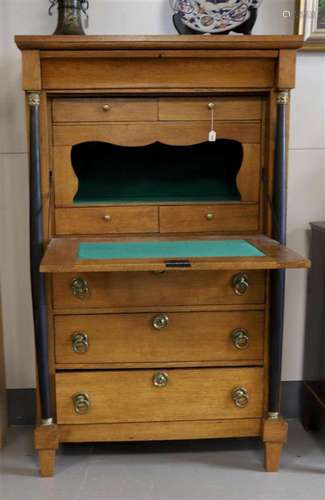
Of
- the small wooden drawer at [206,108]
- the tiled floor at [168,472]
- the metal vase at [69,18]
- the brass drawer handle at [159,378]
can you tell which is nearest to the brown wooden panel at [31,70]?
the metal vase at [69,18]

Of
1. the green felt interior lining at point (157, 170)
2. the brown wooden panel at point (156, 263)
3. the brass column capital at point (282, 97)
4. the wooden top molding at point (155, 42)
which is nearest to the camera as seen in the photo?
the brown wooden panel at point (156, 263)

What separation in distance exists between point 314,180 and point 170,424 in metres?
Answer: 1.32

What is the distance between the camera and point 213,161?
8.30 feet

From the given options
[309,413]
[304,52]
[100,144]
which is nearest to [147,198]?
[100,144]

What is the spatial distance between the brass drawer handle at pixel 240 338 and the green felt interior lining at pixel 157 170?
586mm

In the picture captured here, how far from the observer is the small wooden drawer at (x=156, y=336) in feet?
7.01

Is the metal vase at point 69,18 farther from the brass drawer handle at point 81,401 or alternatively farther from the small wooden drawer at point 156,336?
the brass drawer handle at point 81,401

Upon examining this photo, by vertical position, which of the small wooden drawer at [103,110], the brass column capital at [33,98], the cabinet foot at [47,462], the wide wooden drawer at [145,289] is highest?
the brass column capital at [33,98]

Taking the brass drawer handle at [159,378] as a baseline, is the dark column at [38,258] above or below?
above

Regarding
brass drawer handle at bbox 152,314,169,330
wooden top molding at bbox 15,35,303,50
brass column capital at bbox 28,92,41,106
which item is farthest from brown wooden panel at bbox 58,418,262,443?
wooden top molding at bbox 15,35,303,50

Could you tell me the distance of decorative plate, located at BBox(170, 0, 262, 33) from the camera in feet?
7.00

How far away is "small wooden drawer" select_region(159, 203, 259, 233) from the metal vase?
80 cm

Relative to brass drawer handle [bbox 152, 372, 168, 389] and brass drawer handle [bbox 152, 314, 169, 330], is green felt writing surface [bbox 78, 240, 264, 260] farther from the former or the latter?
brass drawer handle [bbox 152, 372, 168, 389]

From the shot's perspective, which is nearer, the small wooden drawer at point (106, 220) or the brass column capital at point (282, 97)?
the brass column capital at point (282, 97)
